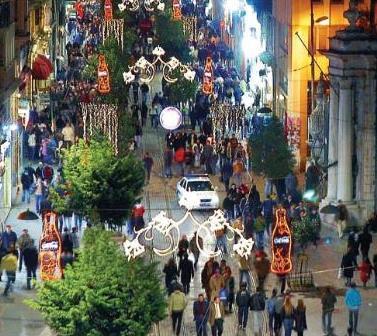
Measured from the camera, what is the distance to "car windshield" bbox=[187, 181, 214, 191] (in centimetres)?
6538

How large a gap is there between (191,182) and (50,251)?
18.9m

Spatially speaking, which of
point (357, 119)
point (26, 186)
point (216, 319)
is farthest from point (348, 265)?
point (26, 186)

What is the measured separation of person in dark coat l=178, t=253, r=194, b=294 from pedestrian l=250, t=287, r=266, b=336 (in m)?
4.50

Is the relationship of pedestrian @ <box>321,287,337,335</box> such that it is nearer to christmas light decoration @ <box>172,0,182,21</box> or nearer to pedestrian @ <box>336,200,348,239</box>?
pedestrian @ <box>336,200,348,239</box>

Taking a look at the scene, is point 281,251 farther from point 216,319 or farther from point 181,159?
point 181,159

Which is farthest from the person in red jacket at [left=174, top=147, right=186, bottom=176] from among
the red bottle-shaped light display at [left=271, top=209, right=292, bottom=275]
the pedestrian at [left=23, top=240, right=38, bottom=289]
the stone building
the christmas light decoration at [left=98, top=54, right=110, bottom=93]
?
the red bottle-shaped light display at [left=271, top=209, right=292, bottom=275]

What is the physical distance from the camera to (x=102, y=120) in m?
68.0

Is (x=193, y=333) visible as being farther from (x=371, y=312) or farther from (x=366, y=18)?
(x=366, y=18)

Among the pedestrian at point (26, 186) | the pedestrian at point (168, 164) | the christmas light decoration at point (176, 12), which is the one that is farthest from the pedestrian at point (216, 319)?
the christmas light decoration at point (176, 12)

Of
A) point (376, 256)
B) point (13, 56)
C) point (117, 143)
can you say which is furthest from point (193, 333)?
point (13, 56)

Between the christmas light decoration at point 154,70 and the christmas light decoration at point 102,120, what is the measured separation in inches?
108

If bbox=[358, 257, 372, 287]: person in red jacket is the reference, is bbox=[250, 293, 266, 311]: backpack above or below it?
below

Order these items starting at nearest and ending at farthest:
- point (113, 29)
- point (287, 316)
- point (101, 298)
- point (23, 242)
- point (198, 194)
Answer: point (101, 298), point (287, 316), point (23, 242), point (198, 194), point (113, 29)

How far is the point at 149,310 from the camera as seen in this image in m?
42.0
